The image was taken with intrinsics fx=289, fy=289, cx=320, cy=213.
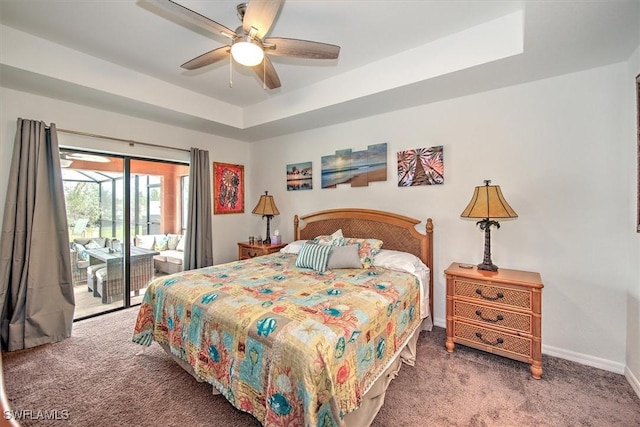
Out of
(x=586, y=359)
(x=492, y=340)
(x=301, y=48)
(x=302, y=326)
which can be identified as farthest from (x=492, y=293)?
(x=301, y=48)

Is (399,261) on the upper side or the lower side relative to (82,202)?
lower

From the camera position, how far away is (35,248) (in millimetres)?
2768

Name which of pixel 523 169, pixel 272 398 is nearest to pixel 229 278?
pixel 272 398

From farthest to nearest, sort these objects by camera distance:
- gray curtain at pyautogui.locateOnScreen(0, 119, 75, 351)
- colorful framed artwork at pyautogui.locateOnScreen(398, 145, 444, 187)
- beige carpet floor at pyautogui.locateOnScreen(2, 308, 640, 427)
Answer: colorful framed artwork at pyautogui.locateOnScreen(398, 145, 444, 187), gray curtain at pyautogui.locateOnScreen(0, 119, 75, 351), beige carpet floor at pyautogui.locateOnScreen(2, 308, 640, 427)

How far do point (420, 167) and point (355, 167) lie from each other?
81cm

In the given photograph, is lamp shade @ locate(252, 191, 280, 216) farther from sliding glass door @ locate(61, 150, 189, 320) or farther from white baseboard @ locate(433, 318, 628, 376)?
white baseboard @ locate(433, 318, 628, 376)

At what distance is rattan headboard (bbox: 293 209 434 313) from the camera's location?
3080mm

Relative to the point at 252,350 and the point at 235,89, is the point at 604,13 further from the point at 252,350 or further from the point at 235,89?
the point at 235,89

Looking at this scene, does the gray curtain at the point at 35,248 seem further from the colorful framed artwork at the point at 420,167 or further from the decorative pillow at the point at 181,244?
the colorful framed artwork at the point at 420,167

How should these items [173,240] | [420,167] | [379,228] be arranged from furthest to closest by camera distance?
[173,240], [379,228], [420,167]

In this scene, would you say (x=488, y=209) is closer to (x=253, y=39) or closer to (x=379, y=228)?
(x=379, y=228)

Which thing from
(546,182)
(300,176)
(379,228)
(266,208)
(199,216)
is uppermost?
(300,176)

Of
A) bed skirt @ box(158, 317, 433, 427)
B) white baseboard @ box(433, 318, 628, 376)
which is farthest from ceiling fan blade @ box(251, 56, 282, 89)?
white baseboard @ box(433, 318, 628, 376)

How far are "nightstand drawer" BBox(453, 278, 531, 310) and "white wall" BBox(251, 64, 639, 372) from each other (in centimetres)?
52
